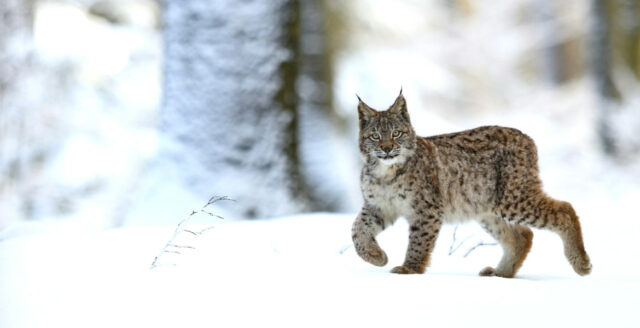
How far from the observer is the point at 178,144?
5969 millimetres

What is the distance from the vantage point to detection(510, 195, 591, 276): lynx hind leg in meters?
4.11

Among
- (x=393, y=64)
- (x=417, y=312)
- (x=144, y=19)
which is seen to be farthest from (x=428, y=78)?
(x=417, y=312)

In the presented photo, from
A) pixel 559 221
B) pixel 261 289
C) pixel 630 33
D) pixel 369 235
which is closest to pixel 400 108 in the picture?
pixel 369 235

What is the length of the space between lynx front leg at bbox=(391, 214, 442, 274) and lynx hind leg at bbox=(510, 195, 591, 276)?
0.48 meters

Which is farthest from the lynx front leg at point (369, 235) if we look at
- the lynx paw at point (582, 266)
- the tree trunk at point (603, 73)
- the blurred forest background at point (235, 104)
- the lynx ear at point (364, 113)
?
the tree trunk at point (603, 73)

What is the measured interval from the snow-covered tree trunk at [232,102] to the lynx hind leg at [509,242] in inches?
77.6

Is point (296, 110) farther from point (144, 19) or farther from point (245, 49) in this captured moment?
point (144, 19)

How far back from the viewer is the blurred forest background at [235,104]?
5.97 metres

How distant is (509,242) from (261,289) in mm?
1857

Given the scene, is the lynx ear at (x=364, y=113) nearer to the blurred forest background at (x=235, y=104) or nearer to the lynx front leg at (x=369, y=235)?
the lynx front leg at (x=369, y=235)

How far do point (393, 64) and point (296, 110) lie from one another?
8073mm

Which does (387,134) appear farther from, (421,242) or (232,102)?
(232,102)

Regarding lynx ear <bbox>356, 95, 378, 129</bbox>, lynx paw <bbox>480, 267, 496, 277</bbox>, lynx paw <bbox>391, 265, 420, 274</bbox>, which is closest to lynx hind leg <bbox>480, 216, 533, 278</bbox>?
lynx paw <bbox>480, 267, 496, 277</bbox>

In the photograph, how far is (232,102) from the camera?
5.96 metres
